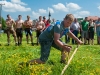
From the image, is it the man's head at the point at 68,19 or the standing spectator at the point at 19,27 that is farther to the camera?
the standing spectator at the point at 19,27

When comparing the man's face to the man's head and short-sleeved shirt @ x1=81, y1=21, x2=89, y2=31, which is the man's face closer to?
the man's head

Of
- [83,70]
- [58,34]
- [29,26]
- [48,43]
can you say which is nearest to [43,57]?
[48,43]

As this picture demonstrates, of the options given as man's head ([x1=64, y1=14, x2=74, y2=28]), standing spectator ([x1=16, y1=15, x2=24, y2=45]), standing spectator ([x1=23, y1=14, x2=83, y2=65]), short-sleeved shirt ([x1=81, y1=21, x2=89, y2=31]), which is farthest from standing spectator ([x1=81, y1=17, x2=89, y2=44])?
man's head ([x1=64, y1=14, x2=74, y2=28])

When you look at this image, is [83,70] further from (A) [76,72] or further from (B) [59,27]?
(B) [59,27]

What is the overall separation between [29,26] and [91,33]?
4381 mm

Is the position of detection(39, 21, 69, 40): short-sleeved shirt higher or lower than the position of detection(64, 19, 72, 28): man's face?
lower

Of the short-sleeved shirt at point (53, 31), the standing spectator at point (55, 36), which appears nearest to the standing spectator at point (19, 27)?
the standing spectator at point (55, 36)

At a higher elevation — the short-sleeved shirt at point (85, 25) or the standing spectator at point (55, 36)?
the short-sleeved shirt at point (85, 25)

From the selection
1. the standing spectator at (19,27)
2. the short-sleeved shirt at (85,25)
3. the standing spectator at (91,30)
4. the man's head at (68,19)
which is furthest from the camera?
the standing spectator at (91,30)

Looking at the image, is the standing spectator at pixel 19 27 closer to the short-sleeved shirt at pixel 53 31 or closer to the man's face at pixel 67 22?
the short-sleeved shirt at pixel 53 31

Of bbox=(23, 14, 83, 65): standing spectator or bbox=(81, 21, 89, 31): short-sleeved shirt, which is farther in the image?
bbox=(81, 21, 89, 31): short-sleeved shirt

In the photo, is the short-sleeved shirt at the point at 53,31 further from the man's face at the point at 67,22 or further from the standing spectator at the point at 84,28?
the standing spectator at the point at 84,28

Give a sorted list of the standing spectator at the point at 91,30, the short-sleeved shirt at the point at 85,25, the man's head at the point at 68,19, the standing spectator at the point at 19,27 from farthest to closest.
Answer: the standing spectator at the point at 91,30 < the short-sleeved shirt at the point at 85,25 < the standing spectator at the point at 19,27 < the man's head at the point at 68,19

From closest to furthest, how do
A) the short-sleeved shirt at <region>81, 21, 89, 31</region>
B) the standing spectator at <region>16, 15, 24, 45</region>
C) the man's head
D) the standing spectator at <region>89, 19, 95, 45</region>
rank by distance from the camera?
the man's head
the standing spectator at <region>16, 15, 24, 45</region>
the short-sleeved shirt at <region>81, 21, 89, 31</region>
the standing spectator at <region>89, 19, 95, 45</region>
